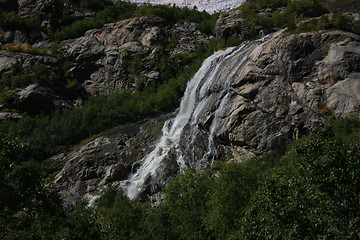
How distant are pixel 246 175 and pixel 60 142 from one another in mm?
31786

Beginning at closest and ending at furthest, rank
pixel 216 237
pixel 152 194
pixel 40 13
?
pixel 216 237, pixel 152 194, pixel 40 13

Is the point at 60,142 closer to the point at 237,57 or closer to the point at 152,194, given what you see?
the point at 152,194

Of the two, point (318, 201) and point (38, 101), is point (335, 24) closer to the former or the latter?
point (38, 101)

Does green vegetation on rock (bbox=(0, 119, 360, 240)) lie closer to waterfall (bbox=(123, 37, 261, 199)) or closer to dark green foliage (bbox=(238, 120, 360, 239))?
dark green foliage (bbox=(238, 120, 360, 239))

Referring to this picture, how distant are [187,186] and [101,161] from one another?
17.8 m

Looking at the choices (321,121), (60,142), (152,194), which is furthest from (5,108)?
(321,121)

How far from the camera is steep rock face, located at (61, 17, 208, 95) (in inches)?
2493

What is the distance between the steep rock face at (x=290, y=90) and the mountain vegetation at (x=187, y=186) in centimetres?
225

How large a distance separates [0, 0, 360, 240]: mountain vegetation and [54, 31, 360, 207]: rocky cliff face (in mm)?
2316

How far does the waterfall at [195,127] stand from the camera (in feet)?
135

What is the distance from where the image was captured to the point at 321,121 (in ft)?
131

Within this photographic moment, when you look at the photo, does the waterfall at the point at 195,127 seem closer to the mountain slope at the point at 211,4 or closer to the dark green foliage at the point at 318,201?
the dark green foliage at the point at 318,201

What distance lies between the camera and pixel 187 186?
29375mm

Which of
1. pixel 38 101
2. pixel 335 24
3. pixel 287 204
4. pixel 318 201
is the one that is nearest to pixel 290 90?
pixel 335 24
